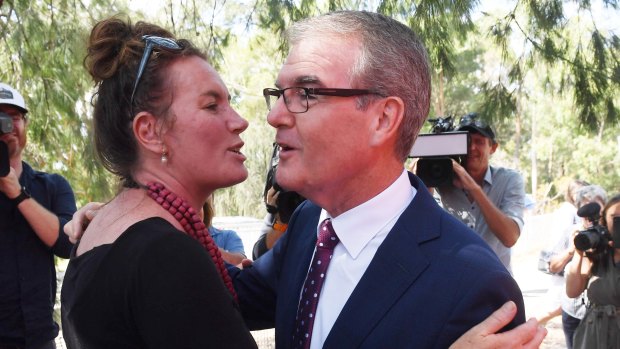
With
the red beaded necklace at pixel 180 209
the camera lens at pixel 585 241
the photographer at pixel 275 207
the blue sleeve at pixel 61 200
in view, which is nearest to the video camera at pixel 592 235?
the camera lens at pixel 585 241

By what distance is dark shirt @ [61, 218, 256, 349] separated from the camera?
1.64 meters

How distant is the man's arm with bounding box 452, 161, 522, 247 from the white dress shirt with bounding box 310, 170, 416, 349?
242 centimetres

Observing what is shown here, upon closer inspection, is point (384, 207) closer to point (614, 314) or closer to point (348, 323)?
point (348, 323)

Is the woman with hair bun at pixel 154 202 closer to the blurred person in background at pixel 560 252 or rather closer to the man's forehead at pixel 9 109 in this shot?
the man's forehead at pixel 9 109

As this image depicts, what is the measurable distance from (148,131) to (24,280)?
213 cm

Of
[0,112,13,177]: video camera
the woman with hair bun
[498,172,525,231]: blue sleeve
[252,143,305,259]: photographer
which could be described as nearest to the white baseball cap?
[0,112,13,177]: video camera

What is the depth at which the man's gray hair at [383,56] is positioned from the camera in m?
1.90

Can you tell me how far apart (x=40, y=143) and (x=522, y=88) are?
4.40 metres

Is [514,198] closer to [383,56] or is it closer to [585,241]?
[585,241]

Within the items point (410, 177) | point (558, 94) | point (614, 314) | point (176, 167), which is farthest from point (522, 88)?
point (176, 167)

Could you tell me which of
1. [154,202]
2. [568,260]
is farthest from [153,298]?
[568,260]

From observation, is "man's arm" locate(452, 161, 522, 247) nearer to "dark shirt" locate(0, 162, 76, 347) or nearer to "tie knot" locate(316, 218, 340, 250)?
"dark shirt" locate(0, 162, 76, 347)

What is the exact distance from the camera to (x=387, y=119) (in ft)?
6.42

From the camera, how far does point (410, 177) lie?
2.13 meters
